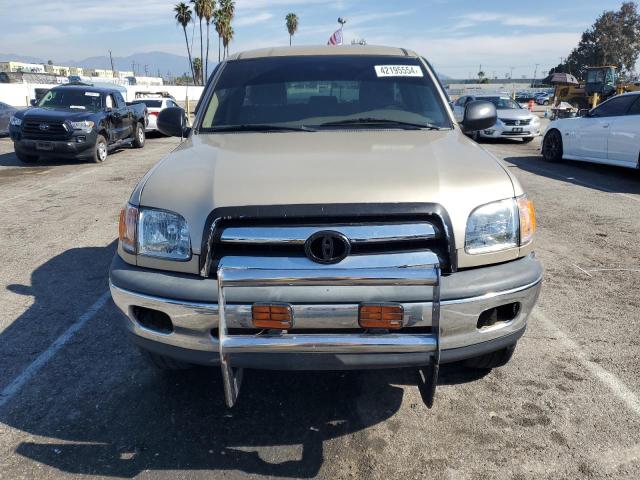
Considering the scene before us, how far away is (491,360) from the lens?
305 centimetres

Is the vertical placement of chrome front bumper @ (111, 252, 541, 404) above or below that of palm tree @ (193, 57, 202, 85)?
below

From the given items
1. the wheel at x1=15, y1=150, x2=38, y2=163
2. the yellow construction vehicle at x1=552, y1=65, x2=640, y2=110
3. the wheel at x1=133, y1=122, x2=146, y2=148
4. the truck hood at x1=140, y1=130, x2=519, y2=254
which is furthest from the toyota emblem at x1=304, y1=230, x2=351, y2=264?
the yellow construction vehicle at x1=552, y1=65, x2=640, y2=110

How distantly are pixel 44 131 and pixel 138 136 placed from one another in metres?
4.20

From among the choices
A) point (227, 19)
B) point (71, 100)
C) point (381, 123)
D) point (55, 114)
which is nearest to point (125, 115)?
point (71, 100)

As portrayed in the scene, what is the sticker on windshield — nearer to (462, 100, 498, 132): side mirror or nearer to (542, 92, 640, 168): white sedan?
(462, 100, 498, 132): side mirror

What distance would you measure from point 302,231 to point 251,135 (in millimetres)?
1264

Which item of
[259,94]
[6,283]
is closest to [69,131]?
[6,283]

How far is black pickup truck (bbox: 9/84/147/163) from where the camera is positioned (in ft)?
39.0

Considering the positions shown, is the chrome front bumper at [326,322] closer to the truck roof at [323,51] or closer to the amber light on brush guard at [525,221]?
the amber light on brush guard at [525,221]

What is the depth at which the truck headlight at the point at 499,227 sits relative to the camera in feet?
8.02

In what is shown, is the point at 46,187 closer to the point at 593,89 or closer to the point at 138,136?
the point at 138,136

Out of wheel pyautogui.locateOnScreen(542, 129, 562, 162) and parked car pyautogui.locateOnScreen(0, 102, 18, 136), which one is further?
parked car pyautogui.locateOnScreen(0, 102, 18, 136)

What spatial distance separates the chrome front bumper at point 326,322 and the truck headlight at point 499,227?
23 centimetres

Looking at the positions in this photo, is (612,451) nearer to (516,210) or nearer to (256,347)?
(516,210)
